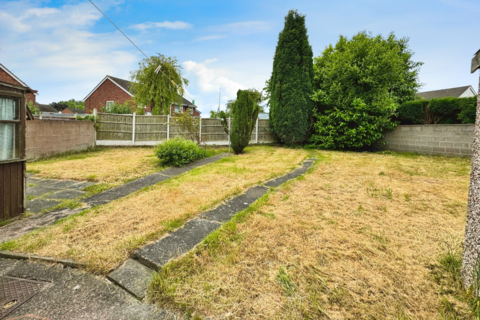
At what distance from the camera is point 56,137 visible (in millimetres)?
7980

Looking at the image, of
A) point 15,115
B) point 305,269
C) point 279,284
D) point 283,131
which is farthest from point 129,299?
point 283,131

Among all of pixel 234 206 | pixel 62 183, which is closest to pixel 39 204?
pixel 62 183

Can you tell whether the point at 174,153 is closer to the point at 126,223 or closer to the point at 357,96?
the point at 126,223

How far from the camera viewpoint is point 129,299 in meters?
1.58

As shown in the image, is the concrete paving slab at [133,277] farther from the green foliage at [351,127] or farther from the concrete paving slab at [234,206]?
the green foliage at [351,127]

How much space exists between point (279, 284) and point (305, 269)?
0.96ft

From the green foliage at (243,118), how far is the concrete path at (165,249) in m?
5.13

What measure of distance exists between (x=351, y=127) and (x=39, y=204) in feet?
34.4

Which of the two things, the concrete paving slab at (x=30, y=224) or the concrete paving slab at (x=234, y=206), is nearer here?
the concrete paving slab at (x=30, y=224)

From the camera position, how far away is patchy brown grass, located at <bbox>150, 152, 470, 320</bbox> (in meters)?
1.45

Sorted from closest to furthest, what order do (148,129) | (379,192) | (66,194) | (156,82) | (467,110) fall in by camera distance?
(379,192) → (66,194) → (467,110) → (148,129) → (156,82)

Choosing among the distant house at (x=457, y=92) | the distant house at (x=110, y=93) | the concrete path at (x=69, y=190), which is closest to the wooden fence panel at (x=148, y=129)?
the concrete path at (x=69, y=190)

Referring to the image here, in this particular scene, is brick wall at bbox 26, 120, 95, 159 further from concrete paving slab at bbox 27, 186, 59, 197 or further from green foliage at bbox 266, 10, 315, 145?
green foliage at bbox 266, 10, 315, 145

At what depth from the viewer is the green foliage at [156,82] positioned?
1593 cm
